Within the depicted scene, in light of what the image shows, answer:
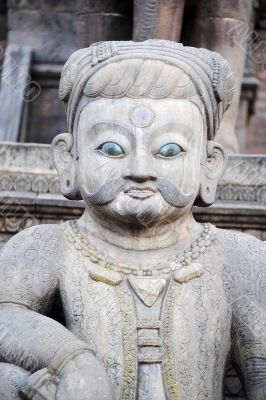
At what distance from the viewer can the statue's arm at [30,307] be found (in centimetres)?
583

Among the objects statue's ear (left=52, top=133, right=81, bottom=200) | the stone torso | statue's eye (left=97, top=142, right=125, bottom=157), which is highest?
statue's eye (left=97, top=142, right=125, bottom=157)

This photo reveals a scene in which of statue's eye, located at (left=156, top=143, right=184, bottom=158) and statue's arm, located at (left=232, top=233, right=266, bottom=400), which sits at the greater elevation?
statue's eye, located at (left=156, top=143, right=184, bottom=158)

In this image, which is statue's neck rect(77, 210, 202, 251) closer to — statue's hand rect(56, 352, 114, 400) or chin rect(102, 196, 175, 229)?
chin rect(102, 196, 175, 229)

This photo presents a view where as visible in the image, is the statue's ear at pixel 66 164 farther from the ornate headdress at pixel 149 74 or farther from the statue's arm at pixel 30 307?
the statue's arm at pixel 30 307

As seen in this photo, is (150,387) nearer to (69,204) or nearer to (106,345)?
(106,345)

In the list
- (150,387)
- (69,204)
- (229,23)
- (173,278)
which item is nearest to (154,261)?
(173,278)

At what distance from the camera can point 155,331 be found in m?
6.05

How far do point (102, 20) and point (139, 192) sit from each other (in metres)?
3.49

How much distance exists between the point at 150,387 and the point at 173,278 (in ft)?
1.48

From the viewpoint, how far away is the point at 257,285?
6.28 meters

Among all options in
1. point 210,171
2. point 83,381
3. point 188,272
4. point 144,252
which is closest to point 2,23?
point 210,171

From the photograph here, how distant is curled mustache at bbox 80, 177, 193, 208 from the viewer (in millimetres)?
6090

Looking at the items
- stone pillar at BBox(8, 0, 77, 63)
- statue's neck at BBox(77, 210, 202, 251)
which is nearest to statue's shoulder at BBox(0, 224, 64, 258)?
statue's neck at BBox(77, 210, 202, 251)

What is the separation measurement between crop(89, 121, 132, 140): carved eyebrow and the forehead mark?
0.04 m
